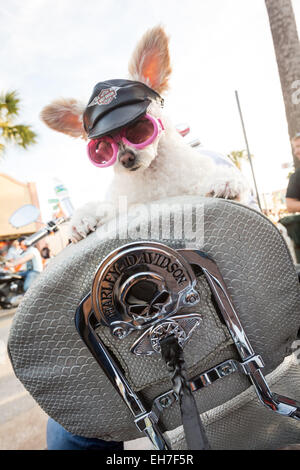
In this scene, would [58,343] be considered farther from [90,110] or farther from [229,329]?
[90,110]

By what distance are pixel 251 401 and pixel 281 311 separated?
0.21 meters

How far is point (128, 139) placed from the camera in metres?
1.09

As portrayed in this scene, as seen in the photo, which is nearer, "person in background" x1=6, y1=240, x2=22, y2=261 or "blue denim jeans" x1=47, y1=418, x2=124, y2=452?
"blue denim jeans" x1=47, y1=418, x2=124, y2=452

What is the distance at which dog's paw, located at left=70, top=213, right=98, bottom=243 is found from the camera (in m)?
1.15

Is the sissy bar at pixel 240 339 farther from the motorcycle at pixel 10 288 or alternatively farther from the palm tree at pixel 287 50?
the motorcycle at pixel 10 288

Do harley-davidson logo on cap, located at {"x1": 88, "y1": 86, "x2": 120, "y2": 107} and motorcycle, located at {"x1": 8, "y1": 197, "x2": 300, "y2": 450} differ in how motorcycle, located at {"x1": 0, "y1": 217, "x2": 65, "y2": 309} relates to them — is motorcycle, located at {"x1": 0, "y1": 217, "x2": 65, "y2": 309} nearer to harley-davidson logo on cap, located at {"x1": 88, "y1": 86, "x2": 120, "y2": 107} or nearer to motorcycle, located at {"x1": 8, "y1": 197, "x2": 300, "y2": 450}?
harley-davidson logo on cap, located at {"x1": 88, "y1": 86, "x2": 120, "y2": 107}

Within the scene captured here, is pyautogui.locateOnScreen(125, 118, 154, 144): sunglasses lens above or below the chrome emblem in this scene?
above

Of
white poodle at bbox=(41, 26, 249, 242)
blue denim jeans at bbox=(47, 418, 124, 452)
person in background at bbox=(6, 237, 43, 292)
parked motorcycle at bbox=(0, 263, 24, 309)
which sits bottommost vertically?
parked motorcycle at bbox=(0, 263, 24, 309)

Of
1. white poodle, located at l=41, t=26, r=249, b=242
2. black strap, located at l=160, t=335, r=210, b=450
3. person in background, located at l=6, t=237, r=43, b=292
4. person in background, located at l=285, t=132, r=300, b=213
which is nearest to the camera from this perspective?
black strap, located at l=160, t=335, r=210, b=450

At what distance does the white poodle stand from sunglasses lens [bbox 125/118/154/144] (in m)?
0.06

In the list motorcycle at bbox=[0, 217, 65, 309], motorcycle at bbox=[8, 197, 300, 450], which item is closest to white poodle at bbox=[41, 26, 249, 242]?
motorcycle at bbox=[8, 197, 300, 450]

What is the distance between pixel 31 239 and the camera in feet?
5.04
